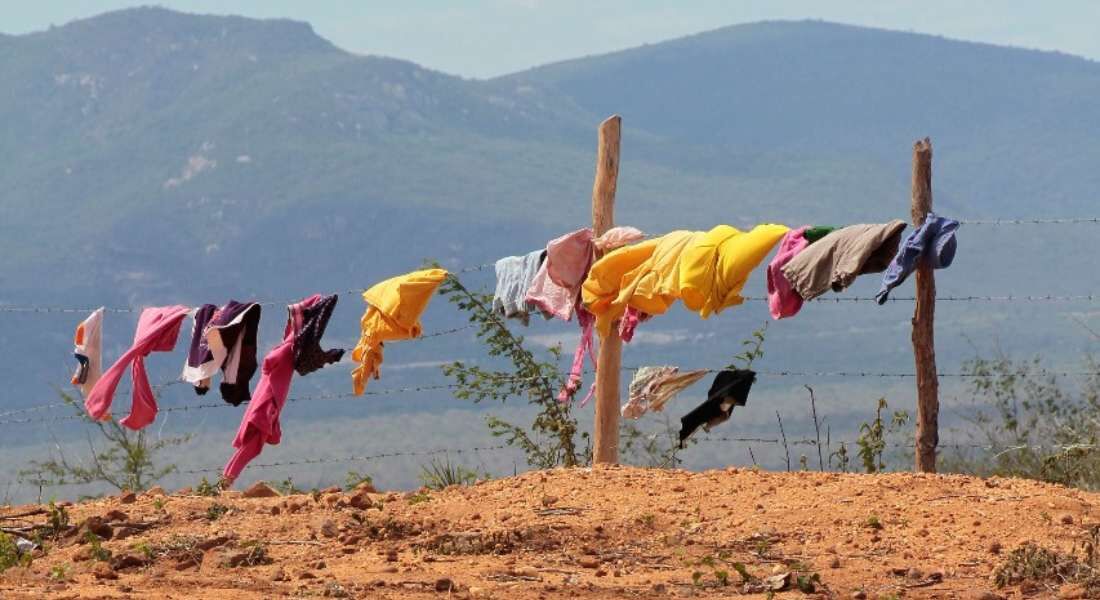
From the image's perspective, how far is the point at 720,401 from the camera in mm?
10984

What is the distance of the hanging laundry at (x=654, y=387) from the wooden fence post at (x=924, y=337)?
4.53 ft

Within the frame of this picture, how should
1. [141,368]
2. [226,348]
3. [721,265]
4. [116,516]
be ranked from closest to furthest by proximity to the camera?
[116,516], [721,265], [226,348], [141,368]

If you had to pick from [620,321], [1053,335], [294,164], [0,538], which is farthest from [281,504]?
[294,164]

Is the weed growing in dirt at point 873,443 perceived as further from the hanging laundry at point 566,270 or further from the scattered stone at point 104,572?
the scattered stone at point 104,572

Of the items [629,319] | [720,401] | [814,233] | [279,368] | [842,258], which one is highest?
[814,233]

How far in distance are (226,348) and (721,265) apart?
357 cm

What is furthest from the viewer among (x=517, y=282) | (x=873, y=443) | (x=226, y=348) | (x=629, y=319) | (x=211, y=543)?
(x=226, y=348)

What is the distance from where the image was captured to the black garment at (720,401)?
1088 cm

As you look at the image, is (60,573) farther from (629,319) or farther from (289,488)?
(629,319)

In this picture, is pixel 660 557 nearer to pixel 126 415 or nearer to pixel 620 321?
pixel 620 321

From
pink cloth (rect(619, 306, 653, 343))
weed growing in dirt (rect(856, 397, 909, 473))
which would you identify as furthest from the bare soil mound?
weed growing in dirt (rect(856, 397, 909, 473))

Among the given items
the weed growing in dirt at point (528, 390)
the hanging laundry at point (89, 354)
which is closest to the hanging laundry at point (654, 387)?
the weed growing in dirt at point (528, 390)

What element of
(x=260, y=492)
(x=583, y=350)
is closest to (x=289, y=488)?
(x=260, y=492)

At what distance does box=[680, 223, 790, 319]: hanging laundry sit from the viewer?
413 inches
